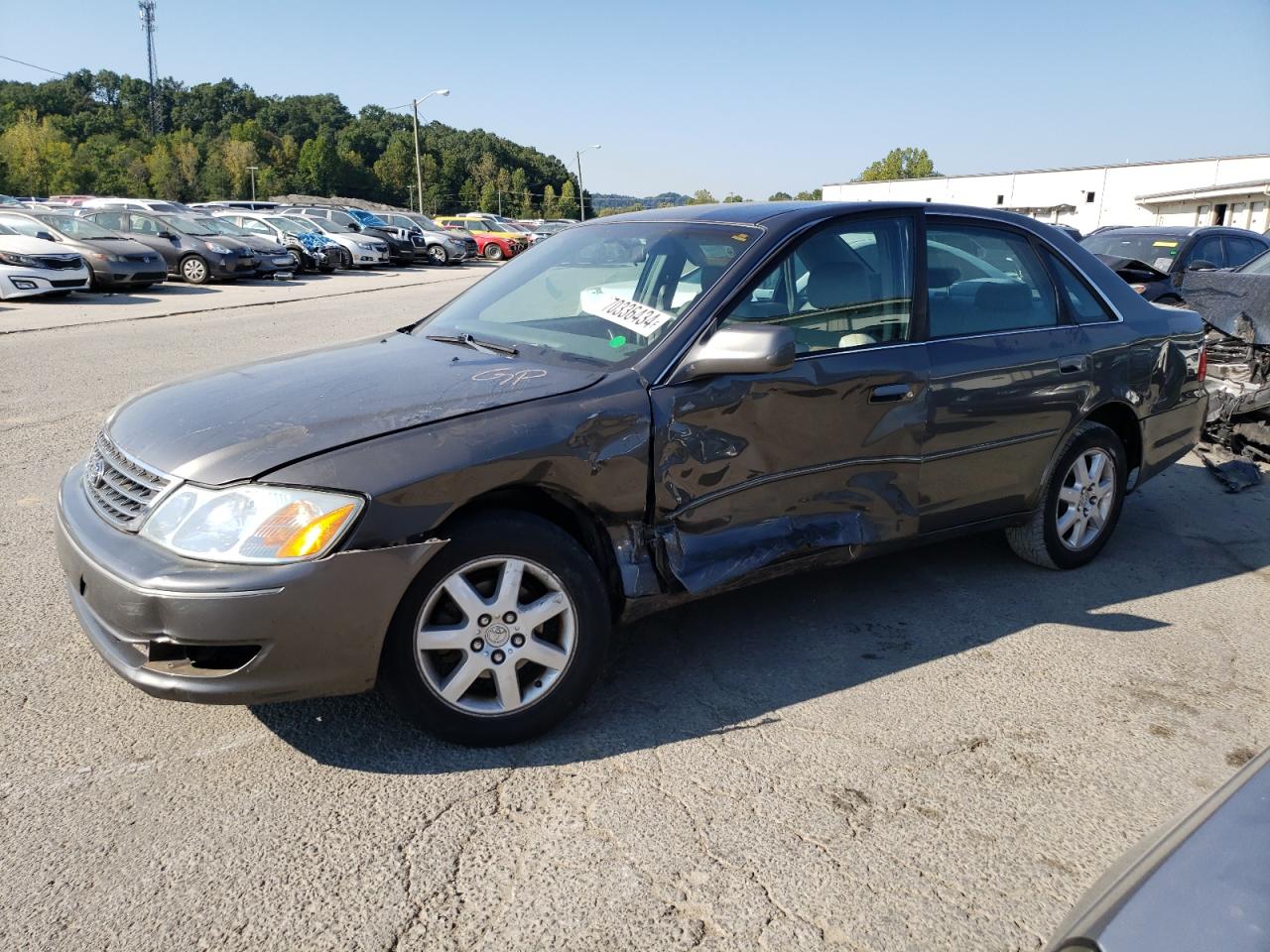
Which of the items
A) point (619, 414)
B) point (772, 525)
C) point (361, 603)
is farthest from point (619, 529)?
point (361, 603)

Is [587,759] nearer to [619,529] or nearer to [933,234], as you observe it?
[619,529]

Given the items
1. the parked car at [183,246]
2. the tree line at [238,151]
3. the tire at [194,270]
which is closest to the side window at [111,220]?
the parked car at [183,246]

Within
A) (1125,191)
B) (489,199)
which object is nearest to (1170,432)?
(1125,191)

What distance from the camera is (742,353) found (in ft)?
10.7

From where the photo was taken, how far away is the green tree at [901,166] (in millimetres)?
113062

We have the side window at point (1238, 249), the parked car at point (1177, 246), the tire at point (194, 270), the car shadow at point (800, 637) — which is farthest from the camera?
the tire at point (194, 270)

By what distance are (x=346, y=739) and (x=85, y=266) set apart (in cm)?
1629

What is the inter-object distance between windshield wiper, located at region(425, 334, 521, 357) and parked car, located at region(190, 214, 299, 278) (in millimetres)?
19263

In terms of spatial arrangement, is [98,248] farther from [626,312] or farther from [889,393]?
[889,393]

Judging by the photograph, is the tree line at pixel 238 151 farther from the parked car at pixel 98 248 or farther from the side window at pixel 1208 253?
the side window at pixel 1208 253

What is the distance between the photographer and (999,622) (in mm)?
4246

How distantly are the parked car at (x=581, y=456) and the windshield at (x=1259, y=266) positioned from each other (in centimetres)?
427

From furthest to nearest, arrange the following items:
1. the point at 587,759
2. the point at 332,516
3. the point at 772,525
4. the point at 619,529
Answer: the point at 772,525, the point at 619,529, the point at 587,759, the point at 332,516

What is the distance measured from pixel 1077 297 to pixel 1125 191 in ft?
214
